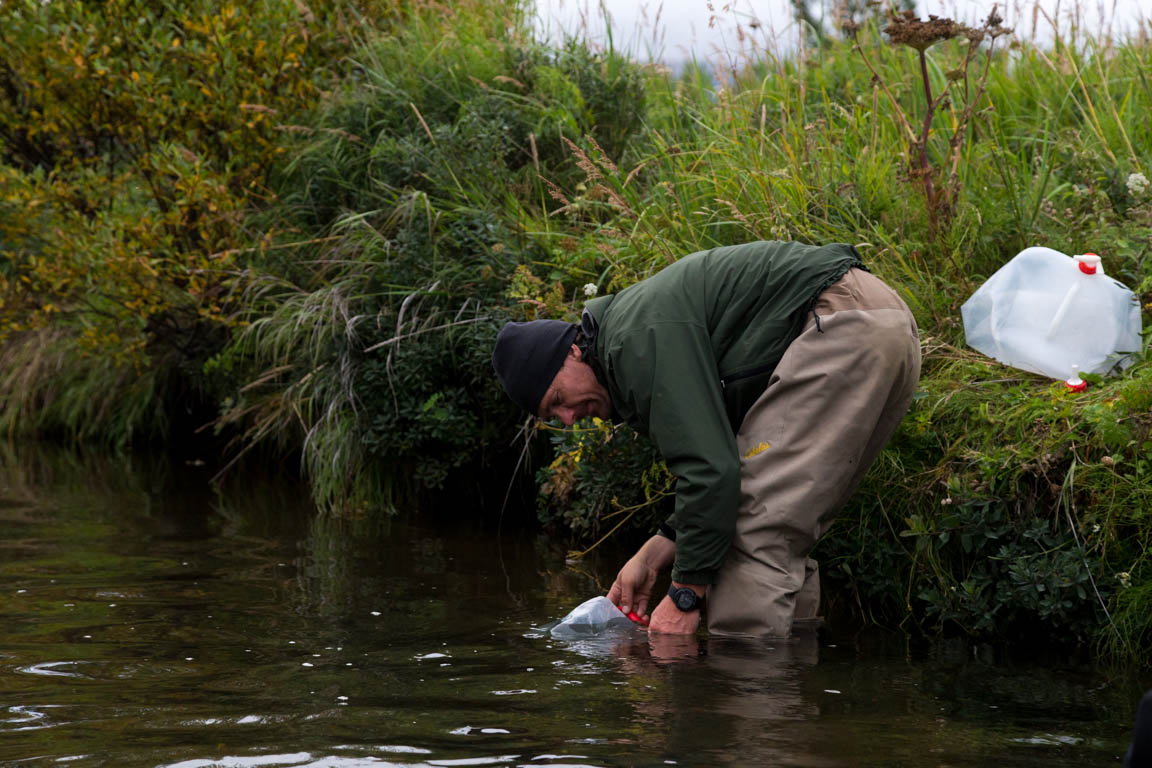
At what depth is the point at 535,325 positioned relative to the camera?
414cm

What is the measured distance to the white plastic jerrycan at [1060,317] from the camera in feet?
15.6

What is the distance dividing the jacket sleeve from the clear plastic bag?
547mm

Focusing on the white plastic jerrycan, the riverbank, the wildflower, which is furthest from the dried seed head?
the wildflower

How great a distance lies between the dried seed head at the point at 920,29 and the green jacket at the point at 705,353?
127 centimetres

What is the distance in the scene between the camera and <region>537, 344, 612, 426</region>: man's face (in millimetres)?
4074

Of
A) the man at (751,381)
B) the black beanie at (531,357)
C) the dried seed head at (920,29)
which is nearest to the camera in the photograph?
the man at (751,381)

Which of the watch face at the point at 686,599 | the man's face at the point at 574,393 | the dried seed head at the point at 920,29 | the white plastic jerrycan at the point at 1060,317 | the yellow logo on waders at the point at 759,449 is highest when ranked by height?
the dried seed head at the point at 920,29

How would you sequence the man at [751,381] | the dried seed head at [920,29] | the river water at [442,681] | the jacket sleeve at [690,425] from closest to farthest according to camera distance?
the river water at [442,681], the jacket sleeve at [690,425], the man at [751,381], the dried seed head at [920,29]

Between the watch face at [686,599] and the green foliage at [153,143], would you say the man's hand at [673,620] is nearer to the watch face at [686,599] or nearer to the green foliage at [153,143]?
the watch face at [686,599]

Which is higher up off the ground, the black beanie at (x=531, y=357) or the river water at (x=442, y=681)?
the black beanie at (x=531, y=357)

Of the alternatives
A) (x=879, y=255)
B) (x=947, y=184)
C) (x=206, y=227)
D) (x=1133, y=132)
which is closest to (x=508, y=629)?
(x=879, y=255)

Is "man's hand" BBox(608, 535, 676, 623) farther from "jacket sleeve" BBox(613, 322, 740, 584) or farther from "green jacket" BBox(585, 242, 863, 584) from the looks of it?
"jacket sleeve" BBox(613, 322, 740, 584)

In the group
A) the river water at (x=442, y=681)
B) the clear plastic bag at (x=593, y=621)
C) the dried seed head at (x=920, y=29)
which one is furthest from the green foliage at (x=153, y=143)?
the dried seed head at (x=920, y=29)

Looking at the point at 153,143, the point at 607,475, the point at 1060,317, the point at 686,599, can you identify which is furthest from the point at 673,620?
the point at 153,143
